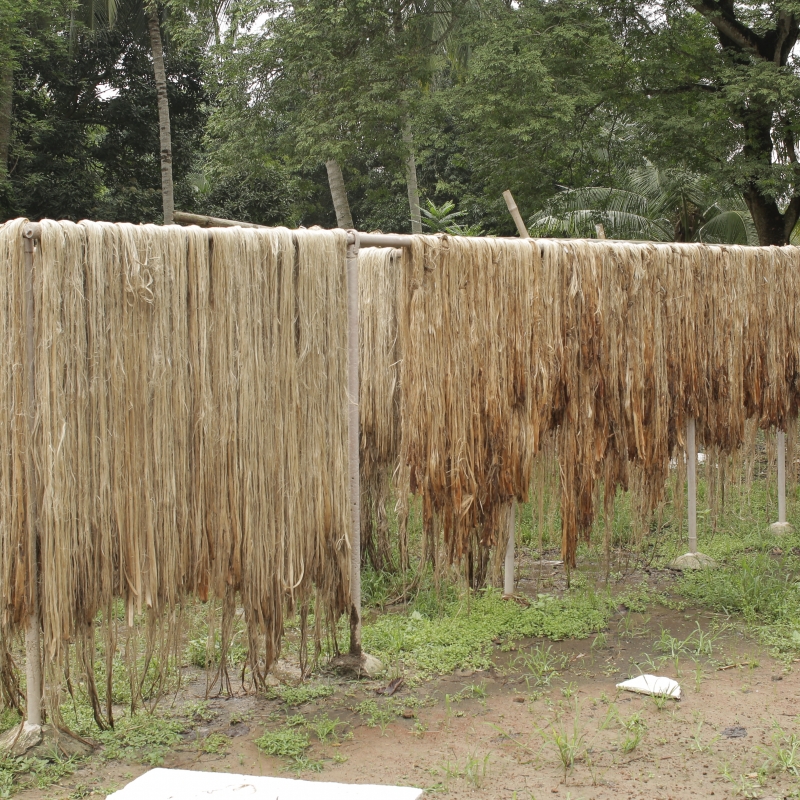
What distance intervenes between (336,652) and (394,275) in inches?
81.7

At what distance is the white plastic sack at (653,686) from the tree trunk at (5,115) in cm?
1415

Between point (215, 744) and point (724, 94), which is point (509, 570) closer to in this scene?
point (215, 744)

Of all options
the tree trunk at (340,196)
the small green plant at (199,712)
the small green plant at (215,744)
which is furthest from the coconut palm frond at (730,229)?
the small green plant at (215,744)

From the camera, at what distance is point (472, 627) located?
475 centimetres

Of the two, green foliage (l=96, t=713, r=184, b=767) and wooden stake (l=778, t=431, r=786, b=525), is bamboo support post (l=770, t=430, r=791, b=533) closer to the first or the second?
wooden stake (l=778, t=431, r=786, b=525)

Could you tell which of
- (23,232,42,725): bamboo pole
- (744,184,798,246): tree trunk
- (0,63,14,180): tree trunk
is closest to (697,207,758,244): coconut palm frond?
(744,184,798,246): tree trunk

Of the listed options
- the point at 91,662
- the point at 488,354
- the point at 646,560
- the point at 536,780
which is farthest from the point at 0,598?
the point at 646,560

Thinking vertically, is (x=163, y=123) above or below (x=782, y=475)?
above

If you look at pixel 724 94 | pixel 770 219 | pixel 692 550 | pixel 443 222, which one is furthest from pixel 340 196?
pixel 692 550

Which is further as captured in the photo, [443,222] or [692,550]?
[443,222]

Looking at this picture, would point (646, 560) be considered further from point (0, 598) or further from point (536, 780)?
point (0, 598)

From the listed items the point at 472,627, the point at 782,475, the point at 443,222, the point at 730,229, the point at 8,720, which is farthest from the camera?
the point at 443,222

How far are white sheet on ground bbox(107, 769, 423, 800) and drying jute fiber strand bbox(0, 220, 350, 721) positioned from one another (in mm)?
793

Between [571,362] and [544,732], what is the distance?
1.83 metres
